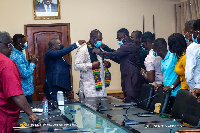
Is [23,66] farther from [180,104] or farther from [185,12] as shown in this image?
[185,12]

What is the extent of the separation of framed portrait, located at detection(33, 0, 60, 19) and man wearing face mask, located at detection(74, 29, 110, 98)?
222cm

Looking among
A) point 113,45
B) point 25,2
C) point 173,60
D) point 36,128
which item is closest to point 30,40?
point 25,2

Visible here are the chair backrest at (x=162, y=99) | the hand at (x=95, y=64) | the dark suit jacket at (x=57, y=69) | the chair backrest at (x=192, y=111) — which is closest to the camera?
the chair backrest at (x=192, y=111)

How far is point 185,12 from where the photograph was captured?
22.4ft

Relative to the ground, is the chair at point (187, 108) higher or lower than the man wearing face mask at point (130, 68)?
lower

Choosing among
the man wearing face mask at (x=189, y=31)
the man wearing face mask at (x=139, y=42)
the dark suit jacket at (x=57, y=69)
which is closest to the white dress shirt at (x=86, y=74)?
the dark suit jacket at (x=57, y=69)

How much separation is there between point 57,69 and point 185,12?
3259mm

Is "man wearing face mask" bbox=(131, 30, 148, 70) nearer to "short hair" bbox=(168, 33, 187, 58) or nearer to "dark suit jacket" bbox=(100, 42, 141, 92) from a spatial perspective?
"dark suit jacket" bbox=(100, 42, 141, 92)

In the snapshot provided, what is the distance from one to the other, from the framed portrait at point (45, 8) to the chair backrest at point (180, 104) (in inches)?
168

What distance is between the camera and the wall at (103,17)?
22.1 feet

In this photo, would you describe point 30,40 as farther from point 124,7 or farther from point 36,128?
point 36,128

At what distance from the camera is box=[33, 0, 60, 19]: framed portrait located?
22.1 feet

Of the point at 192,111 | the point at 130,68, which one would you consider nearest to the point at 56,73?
the point at 130,68

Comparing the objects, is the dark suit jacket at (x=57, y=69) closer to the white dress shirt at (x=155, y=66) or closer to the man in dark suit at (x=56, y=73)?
the man in dark suit at (x=56, y=73)
